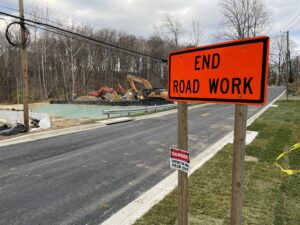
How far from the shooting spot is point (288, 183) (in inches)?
211

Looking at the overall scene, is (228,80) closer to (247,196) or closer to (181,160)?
(181,160)

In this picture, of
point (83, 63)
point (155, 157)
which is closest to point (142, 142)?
point (155, 157)

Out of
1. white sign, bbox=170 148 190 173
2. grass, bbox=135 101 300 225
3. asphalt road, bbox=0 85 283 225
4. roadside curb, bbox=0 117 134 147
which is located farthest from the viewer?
roadside curb, bbox=0 117 134 147

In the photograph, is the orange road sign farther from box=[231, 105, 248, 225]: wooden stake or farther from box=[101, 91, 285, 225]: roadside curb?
box=[101, 91, 285, 225]: roadside curb

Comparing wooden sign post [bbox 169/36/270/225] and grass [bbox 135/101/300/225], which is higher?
wooden sign post [bbox 169/36/270/225]

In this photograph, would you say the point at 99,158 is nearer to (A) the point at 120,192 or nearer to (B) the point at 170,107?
(A) the point at 120,192

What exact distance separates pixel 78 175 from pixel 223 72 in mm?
5261

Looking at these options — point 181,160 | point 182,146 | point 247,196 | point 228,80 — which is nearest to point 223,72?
point 228,80

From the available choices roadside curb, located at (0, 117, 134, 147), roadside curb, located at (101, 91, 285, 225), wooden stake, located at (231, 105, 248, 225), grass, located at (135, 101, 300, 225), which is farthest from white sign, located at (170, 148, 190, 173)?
roadside curb, located at (0, 117, 134, 147)

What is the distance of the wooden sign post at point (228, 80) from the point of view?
1999mm

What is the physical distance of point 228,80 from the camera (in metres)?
2.19

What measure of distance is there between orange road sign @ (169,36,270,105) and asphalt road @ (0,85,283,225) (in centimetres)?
292

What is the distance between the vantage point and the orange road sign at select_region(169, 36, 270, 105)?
6.51ft

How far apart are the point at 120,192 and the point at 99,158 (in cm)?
282
